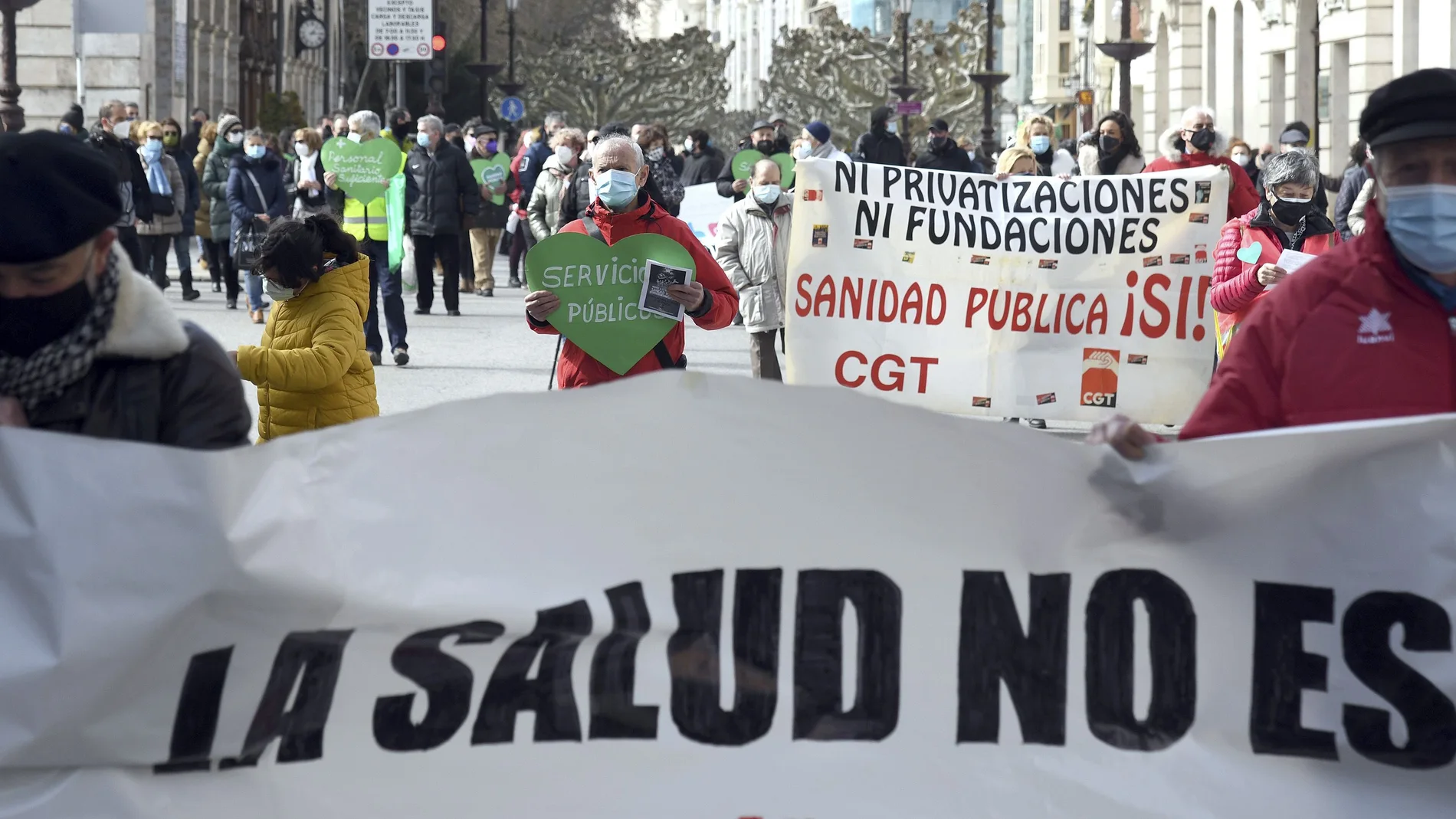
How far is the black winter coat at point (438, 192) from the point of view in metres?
19.2

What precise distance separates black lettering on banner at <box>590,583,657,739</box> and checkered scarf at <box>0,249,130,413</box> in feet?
3.00

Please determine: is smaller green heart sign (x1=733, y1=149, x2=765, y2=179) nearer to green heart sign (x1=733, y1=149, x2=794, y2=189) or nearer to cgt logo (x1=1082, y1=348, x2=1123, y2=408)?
green heart sign (x1=733, y1=149, x2=794, y2=189)

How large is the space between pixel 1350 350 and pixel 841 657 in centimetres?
105

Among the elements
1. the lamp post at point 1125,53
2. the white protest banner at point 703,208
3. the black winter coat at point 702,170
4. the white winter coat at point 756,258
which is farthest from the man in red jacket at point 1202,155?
the black winter coat at point 702,170

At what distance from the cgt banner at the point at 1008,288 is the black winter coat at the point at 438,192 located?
828cm

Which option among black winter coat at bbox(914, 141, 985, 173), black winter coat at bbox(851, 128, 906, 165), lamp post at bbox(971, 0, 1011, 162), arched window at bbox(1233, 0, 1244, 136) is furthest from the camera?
arched window at bbox(1233, 0, 1244, 136)

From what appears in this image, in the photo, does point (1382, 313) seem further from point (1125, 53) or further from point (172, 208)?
point (1125, 53)

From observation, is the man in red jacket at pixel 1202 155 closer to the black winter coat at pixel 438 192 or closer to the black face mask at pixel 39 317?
the black winter coat at pixel 438 192

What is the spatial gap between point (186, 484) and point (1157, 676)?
162cm

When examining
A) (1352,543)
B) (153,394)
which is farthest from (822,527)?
(153,394)

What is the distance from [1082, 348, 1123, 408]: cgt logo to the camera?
11.9 meters

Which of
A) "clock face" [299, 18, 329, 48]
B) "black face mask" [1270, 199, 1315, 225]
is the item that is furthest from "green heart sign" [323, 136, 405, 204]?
"clock face" [299, 18, 329, 48]

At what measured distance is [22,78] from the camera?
34.3 meters

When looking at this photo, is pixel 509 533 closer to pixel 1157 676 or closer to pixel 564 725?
pixel 564 725
